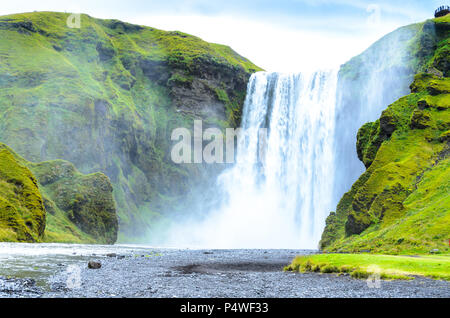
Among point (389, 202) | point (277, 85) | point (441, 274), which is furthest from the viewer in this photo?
point (277, 85)

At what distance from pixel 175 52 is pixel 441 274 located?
13597 cm

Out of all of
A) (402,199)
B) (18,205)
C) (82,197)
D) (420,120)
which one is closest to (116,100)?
(82,197)

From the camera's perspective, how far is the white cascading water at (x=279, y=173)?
Answer: 9694 centimetres

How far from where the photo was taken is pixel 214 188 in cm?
12775

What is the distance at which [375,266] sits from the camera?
2823 centimetres

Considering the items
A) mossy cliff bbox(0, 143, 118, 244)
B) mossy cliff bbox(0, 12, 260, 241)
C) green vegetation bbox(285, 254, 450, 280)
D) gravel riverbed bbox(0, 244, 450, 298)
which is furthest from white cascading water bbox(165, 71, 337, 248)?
gravel riverbed bbox(0, 244, 450, 298)

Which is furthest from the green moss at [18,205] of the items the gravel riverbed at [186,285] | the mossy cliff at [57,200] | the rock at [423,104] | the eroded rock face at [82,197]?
the rock at [423,104]

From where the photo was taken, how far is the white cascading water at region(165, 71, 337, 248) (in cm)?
9694

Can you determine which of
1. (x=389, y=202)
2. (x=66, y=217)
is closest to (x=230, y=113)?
(x=66, y=217)

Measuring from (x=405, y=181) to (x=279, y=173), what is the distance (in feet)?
161

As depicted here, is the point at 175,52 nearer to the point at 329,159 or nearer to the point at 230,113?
the point at 230,113

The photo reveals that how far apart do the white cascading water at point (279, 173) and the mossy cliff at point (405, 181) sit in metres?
23.1

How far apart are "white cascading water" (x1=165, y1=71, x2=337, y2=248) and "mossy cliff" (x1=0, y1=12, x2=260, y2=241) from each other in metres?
15.4

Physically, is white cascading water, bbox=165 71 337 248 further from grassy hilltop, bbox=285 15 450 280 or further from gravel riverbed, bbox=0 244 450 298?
gravel riverbed, bbox=0 244 450 298
